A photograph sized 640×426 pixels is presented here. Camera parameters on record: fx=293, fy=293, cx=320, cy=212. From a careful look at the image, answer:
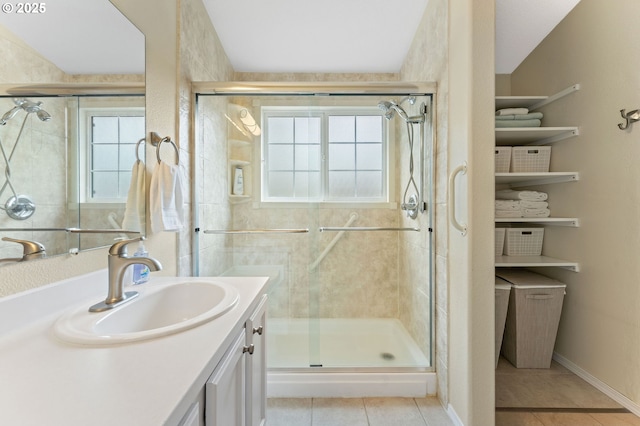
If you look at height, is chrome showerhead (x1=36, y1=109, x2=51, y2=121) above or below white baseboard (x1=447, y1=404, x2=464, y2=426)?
above

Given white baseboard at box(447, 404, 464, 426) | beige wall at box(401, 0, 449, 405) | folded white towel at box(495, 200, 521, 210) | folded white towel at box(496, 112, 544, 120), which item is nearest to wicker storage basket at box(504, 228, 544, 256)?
folded white towel at box(495, 200, 521, 210)

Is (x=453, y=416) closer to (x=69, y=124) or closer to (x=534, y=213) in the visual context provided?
(x=534, y=213)

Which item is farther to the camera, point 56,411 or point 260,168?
point 260,168

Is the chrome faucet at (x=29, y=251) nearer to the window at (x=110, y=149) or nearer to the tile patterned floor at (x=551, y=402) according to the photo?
the window at (x=110, y=149)

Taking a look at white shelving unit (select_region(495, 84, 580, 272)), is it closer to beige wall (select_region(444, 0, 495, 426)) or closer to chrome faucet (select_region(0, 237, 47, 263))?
beige wall (select_region(444, 0, 495, 426))

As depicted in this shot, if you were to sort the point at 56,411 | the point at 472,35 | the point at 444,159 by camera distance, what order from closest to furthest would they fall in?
the point at 56,411
the point at 472,35
the point at 444,159

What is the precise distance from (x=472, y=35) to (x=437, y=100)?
0.51 metres

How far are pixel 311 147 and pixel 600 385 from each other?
7.98ft

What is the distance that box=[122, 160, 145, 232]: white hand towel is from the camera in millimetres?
1324

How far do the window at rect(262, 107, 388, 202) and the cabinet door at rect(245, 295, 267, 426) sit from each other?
1.01m

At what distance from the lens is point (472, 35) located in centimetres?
140

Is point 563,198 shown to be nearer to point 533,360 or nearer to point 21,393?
point 533,360

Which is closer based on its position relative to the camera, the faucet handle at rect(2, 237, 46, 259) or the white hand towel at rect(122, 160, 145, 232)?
the faucet handle at rect(2, 237, 46, 259)

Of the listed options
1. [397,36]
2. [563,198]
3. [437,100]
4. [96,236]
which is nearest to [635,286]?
[563,198]
